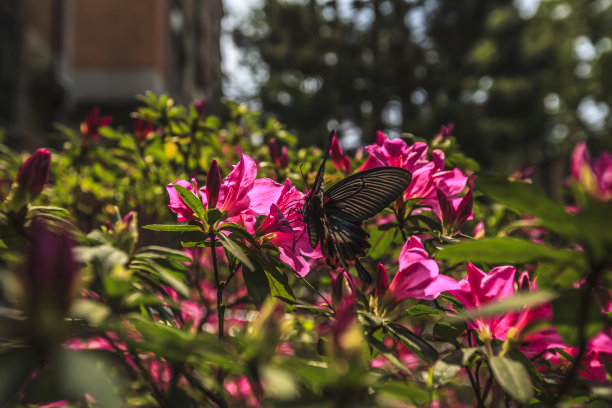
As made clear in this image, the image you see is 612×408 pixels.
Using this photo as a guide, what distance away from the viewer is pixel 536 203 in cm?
48

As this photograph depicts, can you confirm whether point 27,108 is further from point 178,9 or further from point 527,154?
point 527,154

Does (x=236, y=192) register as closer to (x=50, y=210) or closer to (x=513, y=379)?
(x=50, y=210)

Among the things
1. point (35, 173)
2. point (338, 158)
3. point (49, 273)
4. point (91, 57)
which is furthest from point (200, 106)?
point (91, 57)

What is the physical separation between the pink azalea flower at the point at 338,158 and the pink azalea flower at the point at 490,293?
49 centimetres

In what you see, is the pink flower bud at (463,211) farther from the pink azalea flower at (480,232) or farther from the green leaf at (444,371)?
the green leaf at (444,371)

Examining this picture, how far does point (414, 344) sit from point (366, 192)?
297 millimetres

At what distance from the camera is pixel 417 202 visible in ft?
3.12

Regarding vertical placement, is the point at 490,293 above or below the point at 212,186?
below

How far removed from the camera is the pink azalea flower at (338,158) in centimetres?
110

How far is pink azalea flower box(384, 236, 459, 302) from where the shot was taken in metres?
0.70

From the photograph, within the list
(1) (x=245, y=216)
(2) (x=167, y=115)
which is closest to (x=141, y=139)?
(2) (x=167, y=115)

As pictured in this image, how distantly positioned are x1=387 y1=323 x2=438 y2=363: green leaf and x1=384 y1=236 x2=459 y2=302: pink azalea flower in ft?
0.21

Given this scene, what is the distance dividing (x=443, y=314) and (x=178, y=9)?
1430 cm

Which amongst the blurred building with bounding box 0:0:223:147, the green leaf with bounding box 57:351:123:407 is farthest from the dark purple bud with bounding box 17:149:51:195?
the blurred building with bounding box 0:0:223:147
